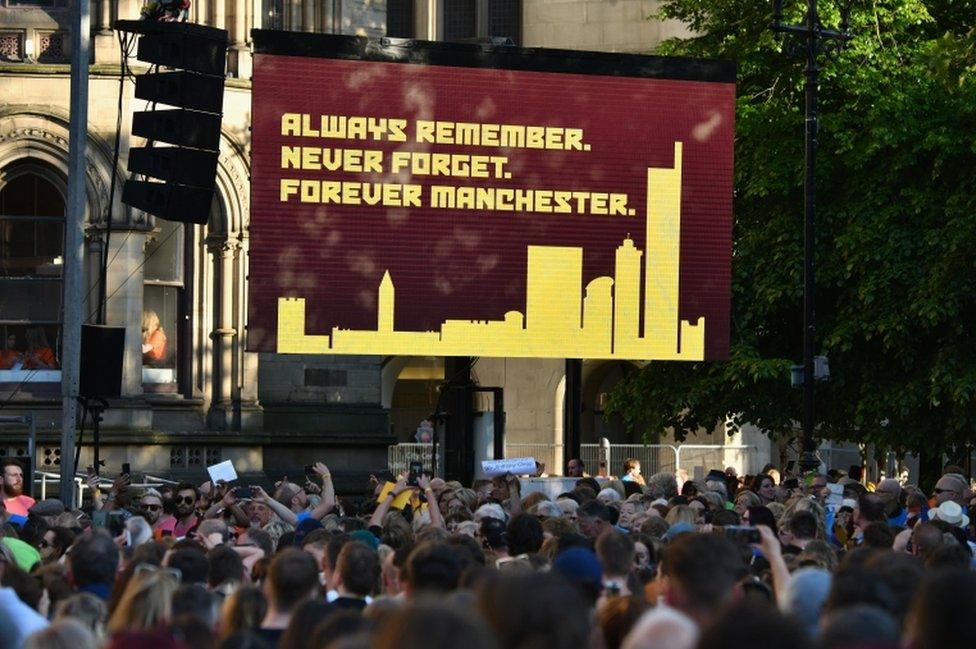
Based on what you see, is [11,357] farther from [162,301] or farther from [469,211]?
[469,211]

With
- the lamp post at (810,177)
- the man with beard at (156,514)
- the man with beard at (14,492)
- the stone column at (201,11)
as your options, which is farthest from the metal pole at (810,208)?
the man with beard at (14,492)

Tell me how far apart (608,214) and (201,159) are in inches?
261

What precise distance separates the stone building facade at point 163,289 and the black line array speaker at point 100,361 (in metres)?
7.71

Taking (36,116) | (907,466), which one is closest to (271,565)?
(36,116)

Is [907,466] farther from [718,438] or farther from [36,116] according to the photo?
[36,116]

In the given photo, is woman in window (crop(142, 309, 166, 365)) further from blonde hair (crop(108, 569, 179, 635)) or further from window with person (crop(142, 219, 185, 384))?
blonde hair (crop(108, 569, 179, 635))

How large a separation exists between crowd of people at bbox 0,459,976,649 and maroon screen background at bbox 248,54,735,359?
5239 mm

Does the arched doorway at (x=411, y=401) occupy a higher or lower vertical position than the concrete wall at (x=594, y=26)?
lower

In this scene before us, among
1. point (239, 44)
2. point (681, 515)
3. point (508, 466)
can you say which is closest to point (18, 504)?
point (508, 466)

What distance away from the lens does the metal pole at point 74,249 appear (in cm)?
1873

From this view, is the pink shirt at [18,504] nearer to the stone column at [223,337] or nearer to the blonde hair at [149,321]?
the blonde hair at [149,321]

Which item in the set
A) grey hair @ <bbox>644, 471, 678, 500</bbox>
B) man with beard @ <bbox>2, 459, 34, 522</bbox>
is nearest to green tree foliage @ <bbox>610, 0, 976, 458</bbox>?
grey hair @ <bbox>644, 471, 678, 500</bbox>

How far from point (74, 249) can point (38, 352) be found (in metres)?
8.84

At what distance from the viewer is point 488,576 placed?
6.41m
